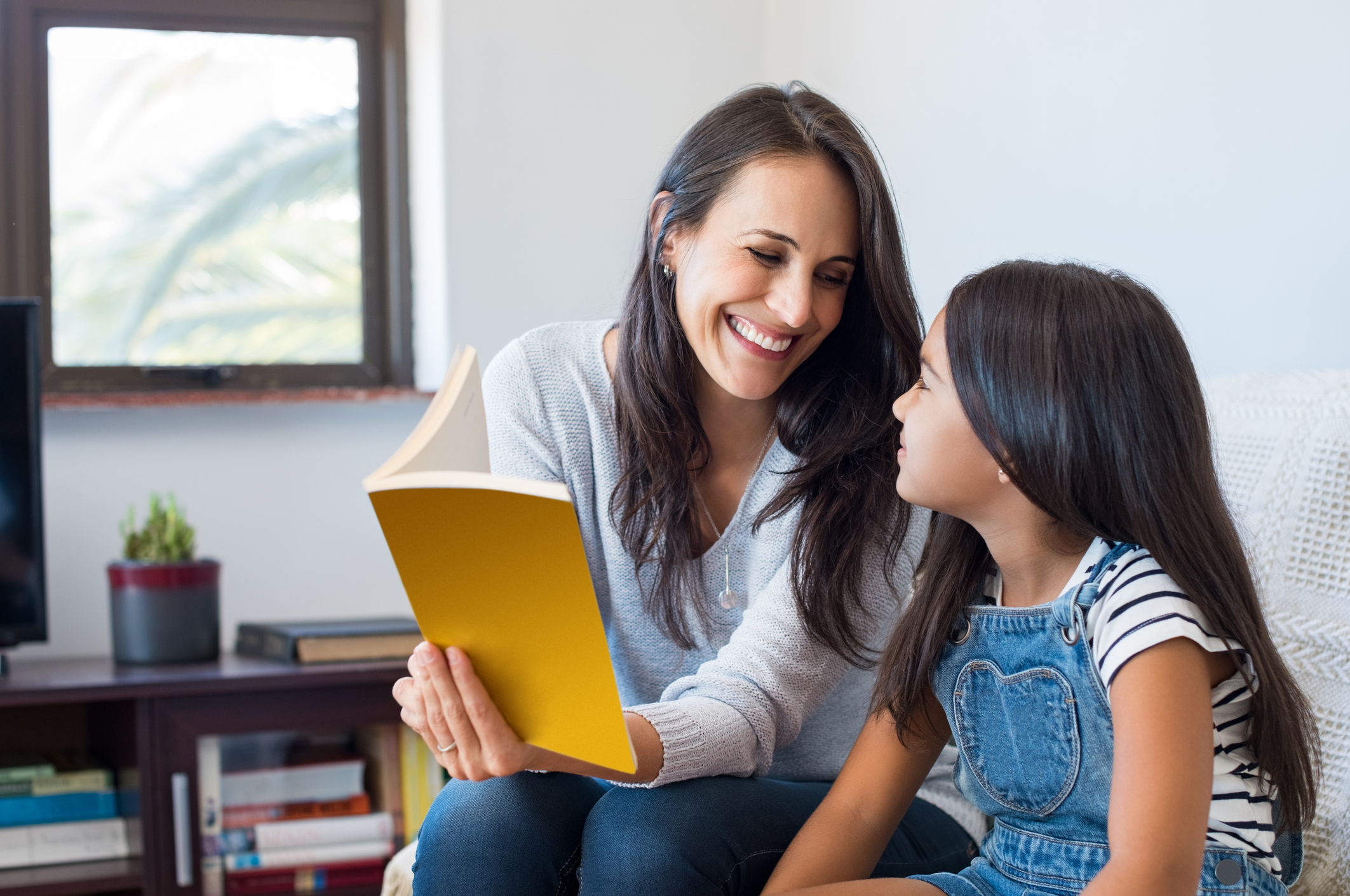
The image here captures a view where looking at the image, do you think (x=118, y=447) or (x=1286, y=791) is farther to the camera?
(x=118, y=447)

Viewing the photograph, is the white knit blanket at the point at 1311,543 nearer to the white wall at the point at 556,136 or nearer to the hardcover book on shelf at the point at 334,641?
the hardcover book on shelf at the point at 334,641

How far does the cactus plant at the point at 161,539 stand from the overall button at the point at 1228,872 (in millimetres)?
1543

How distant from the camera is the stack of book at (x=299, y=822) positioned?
1763 millimetres

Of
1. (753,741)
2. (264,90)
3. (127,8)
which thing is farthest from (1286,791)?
(127,8)

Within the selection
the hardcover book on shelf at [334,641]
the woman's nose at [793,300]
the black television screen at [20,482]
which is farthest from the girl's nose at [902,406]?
the black television screen at [20,482]

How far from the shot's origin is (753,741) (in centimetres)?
104

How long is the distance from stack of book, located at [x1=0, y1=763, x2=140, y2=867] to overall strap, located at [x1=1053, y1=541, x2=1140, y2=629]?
1.44m

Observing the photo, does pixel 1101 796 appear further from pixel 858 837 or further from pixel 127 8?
pixel 127 8

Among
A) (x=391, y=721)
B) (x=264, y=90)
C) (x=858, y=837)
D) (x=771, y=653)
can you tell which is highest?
(x=264, y=90)

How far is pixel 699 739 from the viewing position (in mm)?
990

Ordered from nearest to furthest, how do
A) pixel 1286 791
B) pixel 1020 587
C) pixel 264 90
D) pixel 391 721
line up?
pixel 1286 791 < pixel 1020 587 < pixel 391 721 < pixel 264 90

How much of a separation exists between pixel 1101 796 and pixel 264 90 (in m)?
2.01

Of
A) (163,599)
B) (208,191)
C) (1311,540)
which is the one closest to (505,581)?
(1311,540)

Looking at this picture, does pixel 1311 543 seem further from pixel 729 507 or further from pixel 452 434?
pixel 452 434
